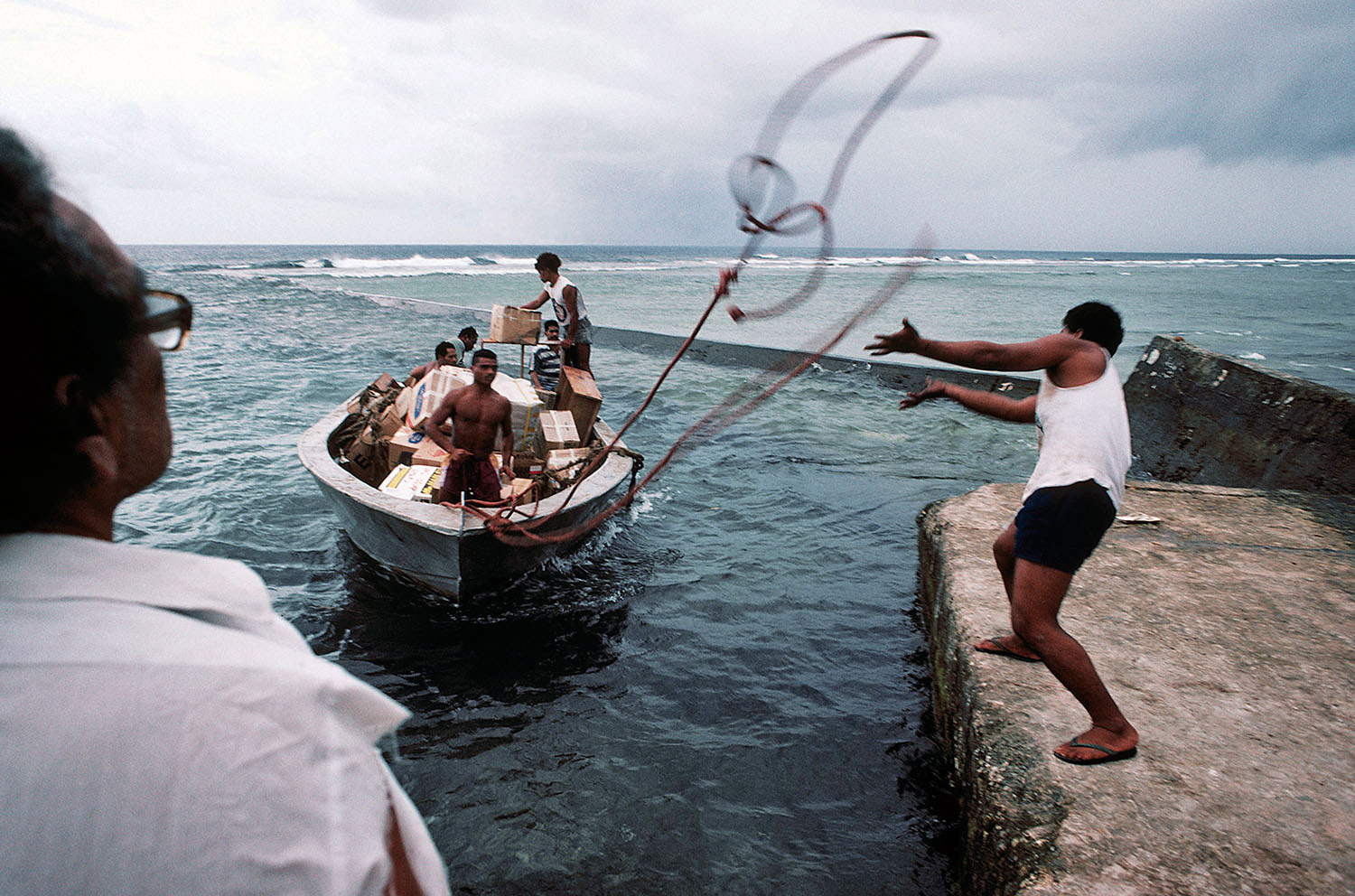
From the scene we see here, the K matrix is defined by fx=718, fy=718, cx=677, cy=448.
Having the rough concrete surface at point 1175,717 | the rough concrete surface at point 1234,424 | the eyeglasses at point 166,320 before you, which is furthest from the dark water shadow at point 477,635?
the rough concrete surface at point 1234,424

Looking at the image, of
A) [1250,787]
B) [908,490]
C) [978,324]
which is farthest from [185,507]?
[978,324]

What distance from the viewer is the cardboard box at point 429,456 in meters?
6.05

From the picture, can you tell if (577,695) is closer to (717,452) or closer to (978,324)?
(717,452)

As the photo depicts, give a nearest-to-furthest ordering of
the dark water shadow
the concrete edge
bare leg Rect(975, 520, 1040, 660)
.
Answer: the concrete edge, bare leg Rect(975, 520, 1040, 660), the dark water shadow

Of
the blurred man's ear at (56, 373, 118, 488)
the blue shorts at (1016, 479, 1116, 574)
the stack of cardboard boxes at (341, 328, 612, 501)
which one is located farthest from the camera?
the stack of cardboard boxes at (341, 328, 612, 501)

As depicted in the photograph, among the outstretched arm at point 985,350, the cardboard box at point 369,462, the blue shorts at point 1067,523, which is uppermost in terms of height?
the outstretched arm at point 985,350

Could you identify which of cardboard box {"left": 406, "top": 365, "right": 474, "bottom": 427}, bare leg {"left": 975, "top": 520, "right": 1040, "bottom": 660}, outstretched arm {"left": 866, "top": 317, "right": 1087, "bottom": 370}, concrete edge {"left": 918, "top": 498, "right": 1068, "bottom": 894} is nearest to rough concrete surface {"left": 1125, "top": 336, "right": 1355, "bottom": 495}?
bare leg {"left": 975, "top": 520, "right": 1040, "bottom": 660}

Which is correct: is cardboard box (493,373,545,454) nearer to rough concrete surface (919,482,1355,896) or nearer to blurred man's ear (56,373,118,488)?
rough concrete surface (919,482,1355,896)

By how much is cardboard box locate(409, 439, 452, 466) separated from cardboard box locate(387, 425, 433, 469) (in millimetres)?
80

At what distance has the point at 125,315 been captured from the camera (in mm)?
686

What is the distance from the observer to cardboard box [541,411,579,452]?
6.49m

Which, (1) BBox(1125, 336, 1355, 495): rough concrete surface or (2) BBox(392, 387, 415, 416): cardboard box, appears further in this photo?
(2) BBox(392, 387, 415, 416): cardboard box

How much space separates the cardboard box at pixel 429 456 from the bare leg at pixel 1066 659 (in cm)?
468

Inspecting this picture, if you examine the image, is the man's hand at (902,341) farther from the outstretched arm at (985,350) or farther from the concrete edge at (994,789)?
the concrete edge at (994,789)
